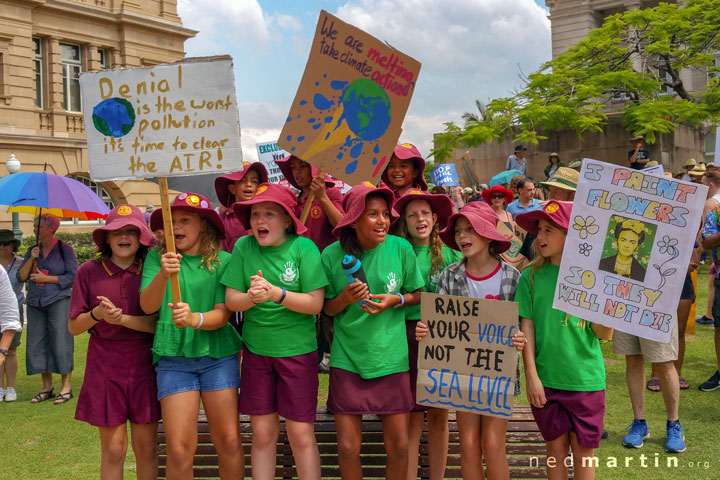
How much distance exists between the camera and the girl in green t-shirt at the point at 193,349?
157 inches

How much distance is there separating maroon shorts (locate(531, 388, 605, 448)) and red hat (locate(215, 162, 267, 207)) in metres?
2.70

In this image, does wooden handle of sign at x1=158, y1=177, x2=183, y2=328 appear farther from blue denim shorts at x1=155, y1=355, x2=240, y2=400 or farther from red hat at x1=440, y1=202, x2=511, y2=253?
red hat at x1=440, y1=202, x2=511, y2=253

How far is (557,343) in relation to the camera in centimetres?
394

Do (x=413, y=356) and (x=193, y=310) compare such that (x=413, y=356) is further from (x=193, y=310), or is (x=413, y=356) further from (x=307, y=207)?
(x=193, y=310)

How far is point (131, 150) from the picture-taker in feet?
13.2

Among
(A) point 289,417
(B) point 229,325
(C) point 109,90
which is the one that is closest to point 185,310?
(B) point 229,325

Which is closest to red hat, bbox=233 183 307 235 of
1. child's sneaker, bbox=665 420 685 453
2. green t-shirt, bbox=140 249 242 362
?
green t-shirt, bbox=140 249 242 362

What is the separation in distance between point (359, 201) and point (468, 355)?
3.53 ft

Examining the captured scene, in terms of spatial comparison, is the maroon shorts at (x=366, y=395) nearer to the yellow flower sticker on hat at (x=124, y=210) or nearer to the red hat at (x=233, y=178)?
the yellow flower sticker on hat at (x=124, y=210)

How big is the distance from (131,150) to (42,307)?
14.8ft

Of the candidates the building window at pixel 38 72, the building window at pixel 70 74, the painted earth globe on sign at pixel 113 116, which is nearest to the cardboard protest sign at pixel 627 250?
the painted earth globe on sign at pixel 113 116

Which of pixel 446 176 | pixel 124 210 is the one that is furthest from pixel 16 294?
pixel 446 176

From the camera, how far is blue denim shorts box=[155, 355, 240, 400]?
4008mm

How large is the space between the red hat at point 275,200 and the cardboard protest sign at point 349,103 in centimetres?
30
